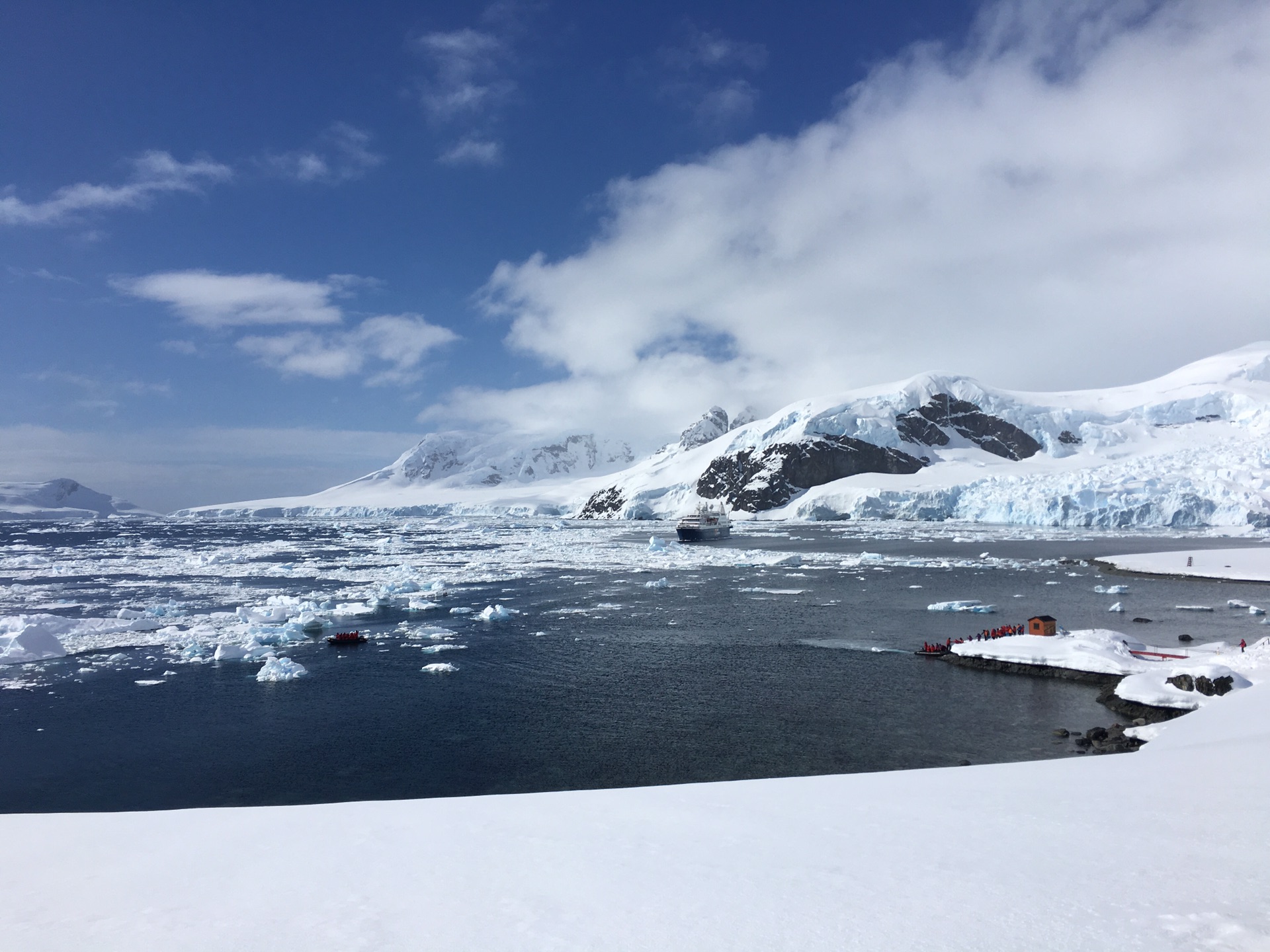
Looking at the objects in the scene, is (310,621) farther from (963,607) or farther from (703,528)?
(703,528)

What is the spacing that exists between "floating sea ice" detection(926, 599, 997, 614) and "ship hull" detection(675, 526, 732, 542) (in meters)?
52.9

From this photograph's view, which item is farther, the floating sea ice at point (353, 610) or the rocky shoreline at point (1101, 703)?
the floating sea ice at point (353, 610)

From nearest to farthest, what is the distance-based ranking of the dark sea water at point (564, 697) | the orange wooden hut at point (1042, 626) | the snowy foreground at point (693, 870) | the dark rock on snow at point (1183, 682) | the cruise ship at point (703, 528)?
the snowy foreground at point (693, 870), the dark sea water at point (564, 697), the dark rock on snow at point (1183, 682), the orange wooden hut at point (1042, 626), the cruise ship at point (703, 528)

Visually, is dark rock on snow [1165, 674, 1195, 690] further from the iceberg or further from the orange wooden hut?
the iceberg

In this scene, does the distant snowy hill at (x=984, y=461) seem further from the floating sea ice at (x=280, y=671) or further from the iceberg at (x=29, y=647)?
the iceberg at (x=29, y=647)

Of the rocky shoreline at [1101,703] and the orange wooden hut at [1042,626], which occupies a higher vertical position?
the orange wooden hut at [1042,626]

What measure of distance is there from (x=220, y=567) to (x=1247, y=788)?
61.1m

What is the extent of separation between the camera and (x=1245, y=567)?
4506 centimetres

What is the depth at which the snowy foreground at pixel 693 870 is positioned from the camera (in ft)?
17.0

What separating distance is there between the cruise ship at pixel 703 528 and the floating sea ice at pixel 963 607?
52.9 metres

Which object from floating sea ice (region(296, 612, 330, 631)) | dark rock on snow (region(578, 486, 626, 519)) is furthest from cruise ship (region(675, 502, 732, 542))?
dark rock on snow (region(578, 486, 626, 519))

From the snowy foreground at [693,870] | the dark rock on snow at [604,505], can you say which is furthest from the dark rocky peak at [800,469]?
the snowy foreground at [693,870]

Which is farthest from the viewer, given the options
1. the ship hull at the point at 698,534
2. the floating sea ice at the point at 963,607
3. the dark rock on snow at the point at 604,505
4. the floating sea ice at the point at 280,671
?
the dark rock on snow at the point at 604,505

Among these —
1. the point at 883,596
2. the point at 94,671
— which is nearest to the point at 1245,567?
the point at 883,596
